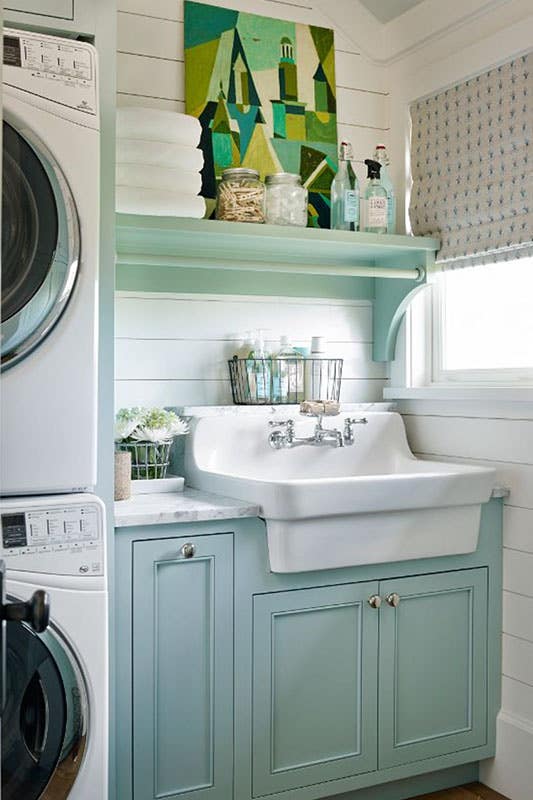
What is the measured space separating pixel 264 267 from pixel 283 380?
0.36 m

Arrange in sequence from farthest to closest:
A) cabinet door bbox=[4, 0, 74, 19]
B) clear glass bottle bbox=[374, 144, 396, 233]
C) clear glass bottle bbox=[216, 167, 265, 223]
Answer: clear glass bottle bbox=[374, 144, 396, 233] → clear glass bottle bbox=[216, 167, 265, 223] → cabinet door bbox=[4, 0, 74, 19]

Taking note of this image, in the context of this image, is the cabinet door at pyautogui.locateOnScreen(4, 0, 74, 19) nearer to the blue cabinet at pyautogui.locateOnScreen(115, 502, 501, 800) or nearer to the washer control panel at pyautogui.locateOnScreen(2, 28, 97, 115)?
the washer control panel at pyautogui.locateOnScreen(2, 28, 97, 115)

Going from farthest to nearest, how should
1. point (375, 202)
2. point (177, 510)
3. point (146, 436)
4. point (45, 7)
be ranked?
point (375, 202) < point (146, 436) < point (177, 510) < point (45, 7)

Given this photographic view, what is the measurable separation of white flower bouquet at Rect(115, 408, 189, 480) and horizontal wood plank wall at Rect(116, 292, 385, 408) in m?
0.18

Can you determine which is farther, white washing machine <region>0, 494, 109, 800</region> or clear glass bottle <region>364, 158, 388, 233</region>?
clear glass bottle <region>364, 158, 388, 233</region>

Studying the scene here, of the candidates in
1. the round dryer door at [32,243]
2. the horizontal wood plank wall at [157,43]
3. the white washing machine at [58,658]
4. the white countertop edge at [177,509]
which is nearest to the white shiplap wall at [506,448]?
the horizontal wood plank wall at [157,43]

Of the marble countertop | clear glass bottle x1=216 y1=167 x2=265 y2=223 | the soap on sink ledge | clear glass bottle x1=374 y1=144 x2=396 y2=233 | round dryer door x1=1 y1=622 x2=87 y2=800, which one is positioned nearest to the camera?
round dryer door x1=1 y1=622 x2=87 y2=800

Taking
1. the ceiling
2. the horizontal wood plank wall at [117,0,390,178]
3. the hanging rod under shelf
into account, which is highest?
the ceiling

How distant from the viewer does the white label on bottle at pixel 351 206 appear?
2801mm

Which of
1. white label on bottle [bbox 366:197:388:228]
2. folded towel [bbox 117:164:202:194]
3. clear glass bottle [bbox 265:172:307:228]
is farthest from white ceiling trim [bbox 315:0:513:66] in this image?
folded towel [bbox 117:164:202:194]

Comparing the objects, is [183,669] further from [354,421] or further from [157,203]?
[157,203]

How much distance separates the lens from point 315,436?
9.12 ft

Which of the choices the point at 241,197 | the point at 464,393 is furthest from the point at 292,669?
the point at 241,197

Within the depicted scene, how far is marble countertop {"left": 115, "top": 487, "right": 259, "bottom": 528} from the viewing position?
2074mm
